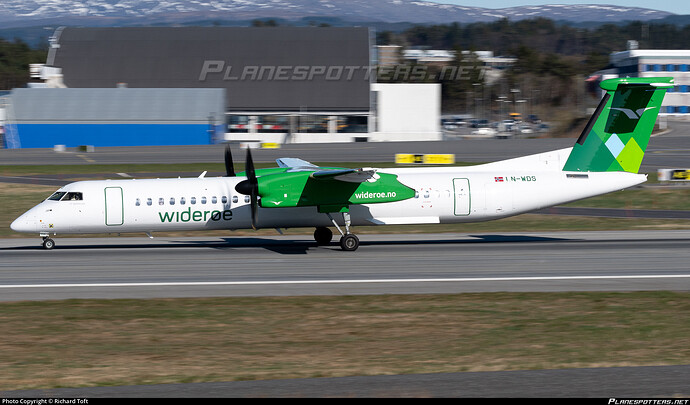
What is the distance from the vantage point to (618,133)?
26.7 metres

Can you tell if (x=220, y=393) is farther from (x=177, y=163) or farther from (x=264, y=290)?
(x=177, y=163)

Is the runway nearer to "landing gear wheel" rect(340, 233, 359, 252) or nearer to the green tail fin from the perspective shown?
"landing gear wheel" rect(340, 233, 359, 252)

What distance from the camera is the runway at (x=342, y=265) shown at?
1936 cm

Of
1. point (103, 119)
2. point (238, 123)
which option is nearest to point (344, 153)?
point (238, 123)

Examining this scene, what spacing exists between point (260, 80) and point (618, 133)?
69512mm

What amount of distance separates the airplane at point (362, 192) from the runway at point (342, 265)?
3.79 ft

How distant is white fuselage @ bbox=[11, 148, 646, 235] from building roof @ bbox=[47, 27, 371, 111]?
63392 mm

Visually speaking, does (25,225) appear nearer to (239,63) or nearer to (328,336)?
(328,336)

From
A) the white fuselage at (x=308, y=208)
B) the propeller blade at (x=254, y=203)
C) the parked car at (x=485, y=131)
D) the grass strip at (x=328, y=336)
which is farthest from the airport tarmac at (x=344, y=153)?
the grass strip at (x=328, y=336)

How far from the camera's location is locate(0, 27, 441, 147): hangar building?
87.4 m

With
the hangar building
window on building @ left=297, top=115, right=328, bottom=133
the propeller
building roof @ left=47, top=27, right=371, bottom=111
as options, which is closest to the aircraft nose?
the propeller

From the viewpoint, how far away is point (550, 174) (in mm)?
26453

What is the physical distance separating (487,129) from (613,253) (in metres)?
84.3

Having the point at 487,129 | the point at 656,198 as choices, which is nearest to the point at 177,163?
the point at 656,198
